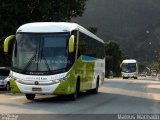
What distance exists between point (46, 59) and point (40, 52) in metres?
0.42

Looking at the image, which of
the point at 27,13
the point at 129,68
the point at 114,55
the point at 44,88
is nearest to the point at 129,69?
the point at 129,68

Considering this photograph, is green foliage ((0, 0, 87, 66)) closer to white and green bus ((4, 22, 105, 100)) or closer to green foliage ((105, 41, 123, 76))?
white and green bus ((4, 22, 105, 100))

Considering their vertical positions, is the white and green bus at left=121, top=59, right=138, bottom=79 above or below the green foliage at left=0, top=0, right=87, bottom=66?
below

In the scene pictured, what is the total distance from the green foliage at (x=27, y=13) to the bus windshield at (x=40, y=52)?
19483mm

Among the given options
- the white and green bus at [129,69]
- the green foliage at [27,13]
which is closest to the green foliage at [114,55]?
the white and green bus at [129,69]

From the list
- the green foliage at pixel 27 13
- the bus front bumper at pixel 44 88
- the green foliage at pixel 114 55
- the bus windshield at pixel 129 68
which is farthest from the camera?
the green foliage at pixel 114 55

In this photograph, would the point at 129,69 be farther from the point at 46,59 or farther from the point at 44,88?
the point at 44,88

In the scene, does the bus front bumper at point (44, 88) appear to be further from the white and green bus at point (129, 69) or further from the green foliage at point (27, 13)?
the white and green bus at point (129, 69)

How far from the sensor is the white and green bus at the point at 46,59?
780 inches

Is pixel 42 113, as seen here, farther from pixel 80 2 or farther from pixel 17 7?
pixel 80 2

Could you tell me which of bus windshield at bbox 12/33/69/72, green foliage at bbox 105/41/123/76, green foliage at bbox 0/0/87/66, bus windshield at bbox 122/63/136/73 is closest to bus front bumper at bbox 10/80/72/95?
bus windshield at bbox 12/33/69/72

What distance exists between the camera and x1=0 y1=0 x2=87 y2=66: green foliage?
40.0m

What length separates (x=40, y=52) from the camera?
20.3m

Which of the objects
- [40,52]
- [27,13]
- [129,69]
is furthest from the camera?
[129,69]
